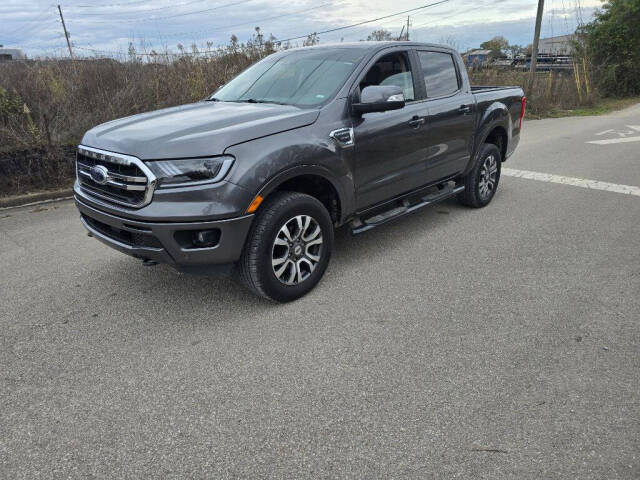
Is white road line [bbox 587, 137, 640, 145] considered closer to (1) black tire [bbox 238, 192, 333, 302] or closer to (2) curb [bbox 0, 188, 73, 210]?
(1) black tire [bbox 238, 192, 333, 302]

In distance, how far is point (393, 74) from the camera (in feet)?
14.4

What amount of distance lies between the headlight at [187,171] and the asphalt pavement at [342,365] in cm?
101

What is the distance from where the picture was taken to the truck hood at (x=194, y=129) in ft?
10.0

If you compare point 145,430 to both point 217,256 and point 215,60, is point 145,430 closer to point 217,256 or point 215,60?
point 217,256

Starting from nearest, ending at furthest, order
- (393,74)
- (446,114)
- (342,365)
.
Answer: (342,365)
(393,74)
(446,114)

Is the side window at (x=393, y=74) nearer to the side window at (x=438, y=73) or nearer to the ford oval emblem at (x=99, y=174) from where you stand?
the side window at (x=438, y=73)

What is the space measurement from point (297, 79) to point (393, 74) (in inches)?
35.2

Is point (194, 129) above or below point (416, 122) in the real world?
above

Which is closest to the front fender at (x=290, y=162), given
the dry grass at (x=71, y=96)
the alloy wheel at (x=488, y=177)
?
the alloy wheel at (x=488, y=177)

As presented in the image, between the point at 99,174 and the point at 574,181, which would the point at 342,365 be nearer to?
the point at 99,174

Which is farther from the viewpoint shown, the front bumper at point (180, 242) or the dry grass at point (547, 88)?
the dry grass at point (547, 88)

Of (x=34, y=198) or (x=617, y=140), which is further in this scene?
(x=617, y=140)

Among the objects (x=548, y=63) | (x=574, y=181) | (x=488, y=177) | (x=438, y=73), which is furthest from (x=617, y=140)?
(x=548, y=63)

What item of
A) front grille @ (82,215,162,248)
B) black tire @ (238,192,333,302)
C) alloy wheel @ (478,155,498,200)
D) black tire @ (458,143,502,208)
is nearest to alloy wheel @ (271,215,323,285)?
black tire @ (238,192,333,302)
